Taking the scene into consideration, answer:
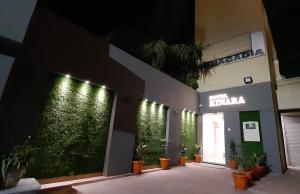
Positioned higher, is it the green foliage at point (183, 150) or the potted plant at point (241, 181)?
the green foliage at point (183, 150)

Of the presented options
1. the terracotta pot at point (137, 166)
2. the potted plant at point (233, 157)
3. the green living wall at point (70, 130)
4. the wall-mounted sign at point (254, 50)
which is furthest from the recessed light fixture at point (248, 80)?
the green living wall at point (70, 130)

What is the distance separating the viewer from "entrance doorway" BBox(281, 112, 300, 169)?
8711 millimetres

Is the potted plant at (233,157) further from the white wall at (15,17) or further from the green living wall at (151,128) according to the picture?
the white wall at (15,17)

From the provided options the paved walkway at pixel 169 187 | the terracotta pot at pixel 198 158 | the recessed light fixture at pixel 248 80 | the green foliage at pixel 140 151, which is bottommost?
the paved walkway at pixel 169 187

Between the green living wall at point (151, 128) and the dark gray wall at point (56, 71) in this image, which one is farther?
the green living wall at point (151, 128)

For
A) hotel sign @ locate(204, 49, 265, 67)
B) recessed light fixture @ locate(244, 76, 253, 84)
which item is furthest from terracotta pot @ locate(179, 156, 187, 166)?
hotel sign @ locate(204, 49, 265, 67)

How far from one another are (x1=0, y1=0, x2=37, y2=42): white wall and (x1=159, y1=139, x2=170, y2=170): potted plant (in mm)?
5411

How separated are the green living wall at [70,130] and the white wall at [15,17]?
162cm

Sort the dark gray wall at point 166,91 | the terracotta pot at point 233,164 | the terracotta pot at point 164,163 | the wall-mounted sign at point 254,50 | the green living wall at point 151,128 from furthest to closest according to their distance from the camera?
1. the wall-mounted sign at point 254,50
2. the terracotta pot at point 233,164
3. the terracotta pot at point 164,163
4. the green living wall at point 151,128
5. the dark gray wall at point 166,91

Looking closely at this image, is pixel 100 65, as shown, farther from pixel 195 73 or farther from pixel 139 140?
pixel 195 73

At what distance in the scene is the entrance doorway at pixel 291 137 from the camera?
8.71m

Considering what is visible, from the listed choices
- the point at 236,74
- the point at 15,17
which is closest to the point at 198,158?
the point at 236,74

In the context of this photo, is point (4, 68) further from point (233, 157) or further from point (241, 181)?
point (233, 157)

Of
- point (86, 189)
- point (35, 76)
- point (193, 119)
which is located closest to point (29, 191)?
point (86, 189)
